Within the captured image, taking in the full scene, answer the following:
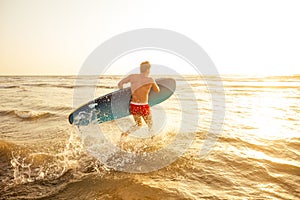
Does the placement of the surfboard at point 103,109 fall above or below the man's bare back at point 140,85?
below

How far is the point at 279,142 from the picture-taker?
5.54 m

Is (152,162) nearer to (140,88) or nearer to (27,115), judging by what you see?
(140,88)

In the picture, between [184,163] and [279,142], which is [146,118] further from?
[279,142]

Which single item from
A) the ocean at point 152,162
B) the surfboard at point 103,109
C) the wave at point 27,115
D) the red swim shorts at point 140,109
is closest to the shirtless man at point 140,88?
the red swim shorts at point 140,109

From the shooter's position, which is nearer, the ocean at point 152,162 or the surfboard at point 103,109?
the ocean at point 152,162

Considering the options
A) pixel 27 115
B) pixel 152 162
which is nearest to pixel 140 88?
pixel 152 162

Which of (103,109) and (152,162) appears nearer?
(152,162)

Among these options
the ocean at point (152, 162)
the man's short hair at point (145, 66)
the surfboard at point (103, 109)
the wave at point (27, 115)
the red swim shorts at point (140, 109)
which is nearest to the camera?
the ocean at point (152, 162)

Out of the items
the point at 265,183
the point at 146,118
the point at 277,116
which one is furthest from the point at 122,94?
the point at 277,116

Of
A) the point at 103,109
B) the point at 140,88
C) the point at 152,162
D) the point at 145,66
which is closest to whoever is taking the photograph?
the point at 152,162

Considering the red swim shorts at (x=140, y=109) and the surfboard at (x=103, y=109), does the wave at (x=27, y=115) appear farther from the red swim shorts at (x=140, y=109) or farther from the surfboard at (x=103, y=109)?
the red swim shorts at (x=140, y=109)

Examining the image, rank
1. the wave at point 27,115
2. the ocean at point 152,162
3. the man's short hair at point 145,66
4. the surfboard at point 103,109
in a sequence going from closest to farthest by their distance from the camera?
the ocean at point 152,162 → the man's short hair at point 145,66 → the surfboard at point 103,109 → the wave at point 27,115

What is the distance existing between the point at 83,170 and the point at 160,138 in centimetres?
291

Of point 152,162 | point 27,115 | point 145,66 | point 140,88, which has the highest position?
point 145,66
